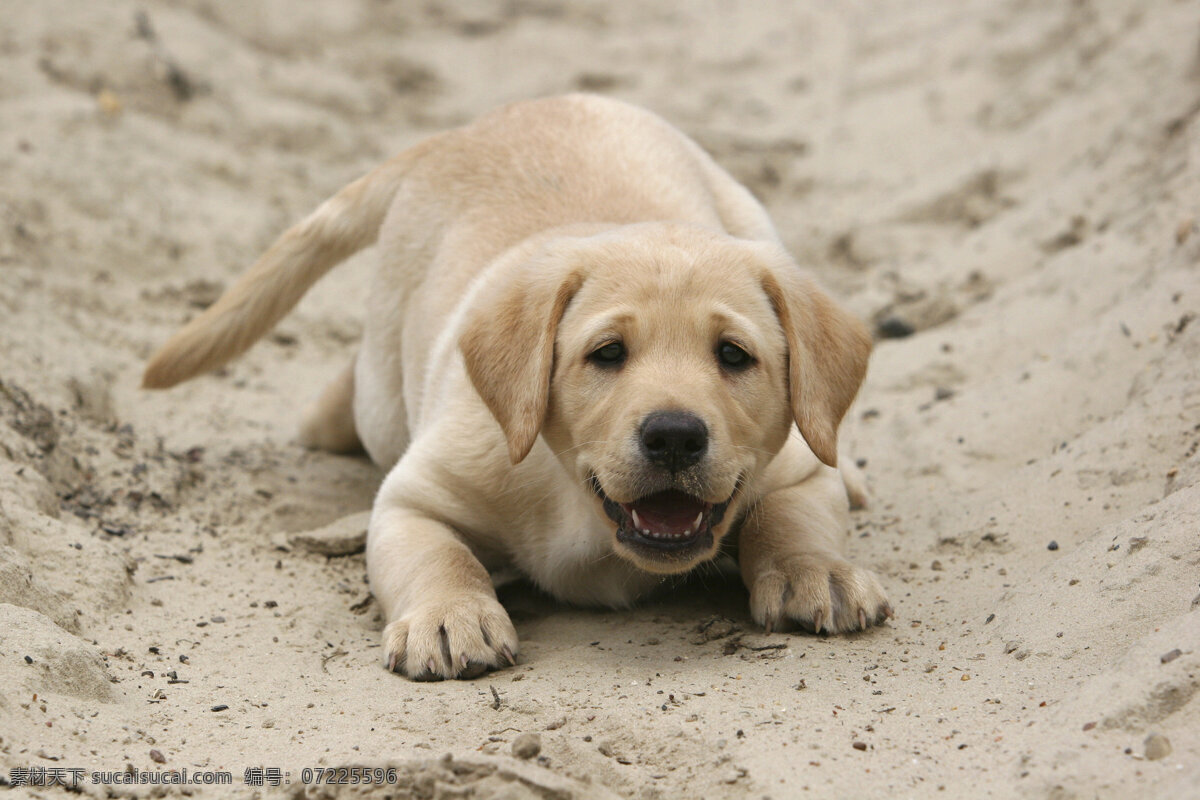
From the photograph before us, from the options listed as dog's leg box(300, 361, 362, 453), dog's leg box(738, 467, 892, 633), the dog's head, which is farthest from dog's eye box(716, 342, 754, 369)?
dog's leg box(300, 361, 362, 453)

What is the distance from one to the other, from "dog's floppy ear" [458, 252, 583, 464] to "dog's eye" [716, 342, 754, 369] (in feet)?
1.65

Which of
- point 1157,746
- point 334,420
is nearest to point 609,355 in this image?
point 1157,746

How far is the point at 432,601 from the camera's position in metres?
3.84

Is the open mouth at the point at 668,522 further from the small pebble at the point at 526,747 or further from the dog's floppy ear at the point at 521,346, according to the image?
the small pebble at the point at 526,747

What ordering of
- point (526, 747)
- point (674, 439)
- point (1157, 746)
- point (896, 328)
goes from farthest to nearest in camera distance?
1. point (896, 328)
2. point (674, 439)
3. point (526, 747)
4. point (1157, 746)

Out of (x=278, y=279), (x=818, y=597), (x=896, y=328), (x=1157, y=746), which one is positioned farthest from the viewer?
(x=896, y=328)

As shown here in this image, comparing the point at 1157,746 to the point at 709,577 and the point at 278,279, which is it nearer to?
the point at 709,577

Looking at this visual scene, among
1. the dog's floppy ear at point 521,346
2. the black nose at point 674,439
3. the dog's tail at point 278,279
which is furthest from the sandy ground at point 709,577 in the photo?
the dog's floppy ear at point 521,346

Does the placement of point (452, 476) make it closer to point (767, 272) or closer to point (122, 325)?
point (767, 272)

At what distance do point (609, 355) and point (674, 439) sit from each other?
1.51 ft

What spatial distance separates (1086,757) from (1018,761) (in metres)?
0.15

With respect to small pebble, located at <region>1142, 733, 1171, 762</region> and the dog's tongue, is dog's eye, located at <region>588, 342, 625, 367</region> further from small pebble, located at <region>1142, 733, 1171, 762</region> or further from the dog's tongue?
small pebble, located at <region>1142, 733, 1171, 762</region>

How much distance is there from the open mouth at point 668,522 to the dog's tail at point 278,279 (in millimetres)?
2456

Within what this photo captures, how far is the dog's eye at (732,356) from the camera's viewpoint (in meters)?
3.81
